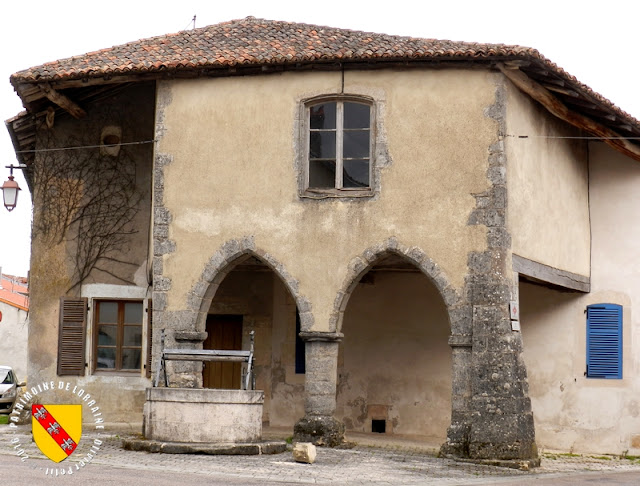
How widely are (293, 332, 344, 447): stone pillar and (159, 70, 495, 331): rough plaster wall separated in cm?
26

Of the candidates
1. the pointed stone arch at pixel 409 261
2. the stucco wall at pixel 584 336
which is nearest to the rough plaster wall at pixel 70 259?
the pointed stone arch at pixel 409 261

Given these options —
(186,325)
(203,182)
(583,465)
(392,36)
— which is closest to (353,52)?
(392,36)

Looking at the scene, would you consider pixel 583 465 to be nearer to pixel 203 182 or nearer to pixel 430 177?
pixel 430 177

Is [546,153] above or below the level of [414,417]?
above

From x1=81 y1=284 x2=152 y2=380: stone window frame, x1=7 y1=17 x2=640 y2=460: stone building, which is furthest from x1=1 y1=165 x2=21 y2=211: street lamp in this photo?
x1=81 y1=284 x2=152 y2=380: stone window frame

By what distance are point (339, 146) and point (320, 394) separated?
3.35 m

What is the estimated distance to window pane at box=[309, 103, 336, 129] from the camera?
14.4 m

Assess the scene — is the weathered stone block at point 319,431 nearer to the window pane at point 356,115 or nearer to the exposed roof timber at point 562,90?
the window pane at point 356,115

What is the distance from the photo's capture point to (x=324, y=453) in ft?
43.1

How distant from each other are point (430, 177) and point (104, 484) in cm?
636

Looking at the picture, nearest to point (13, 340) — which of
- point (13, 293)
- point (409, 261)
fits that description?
point (13, 293)

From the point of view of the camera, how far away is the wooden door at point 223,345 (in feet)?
56.9

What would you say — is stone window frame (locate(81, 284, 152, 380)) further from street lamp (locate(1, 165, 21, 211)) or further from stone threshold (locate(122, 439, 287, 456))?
stone threshold (locate(122, 439, 287, 456))
